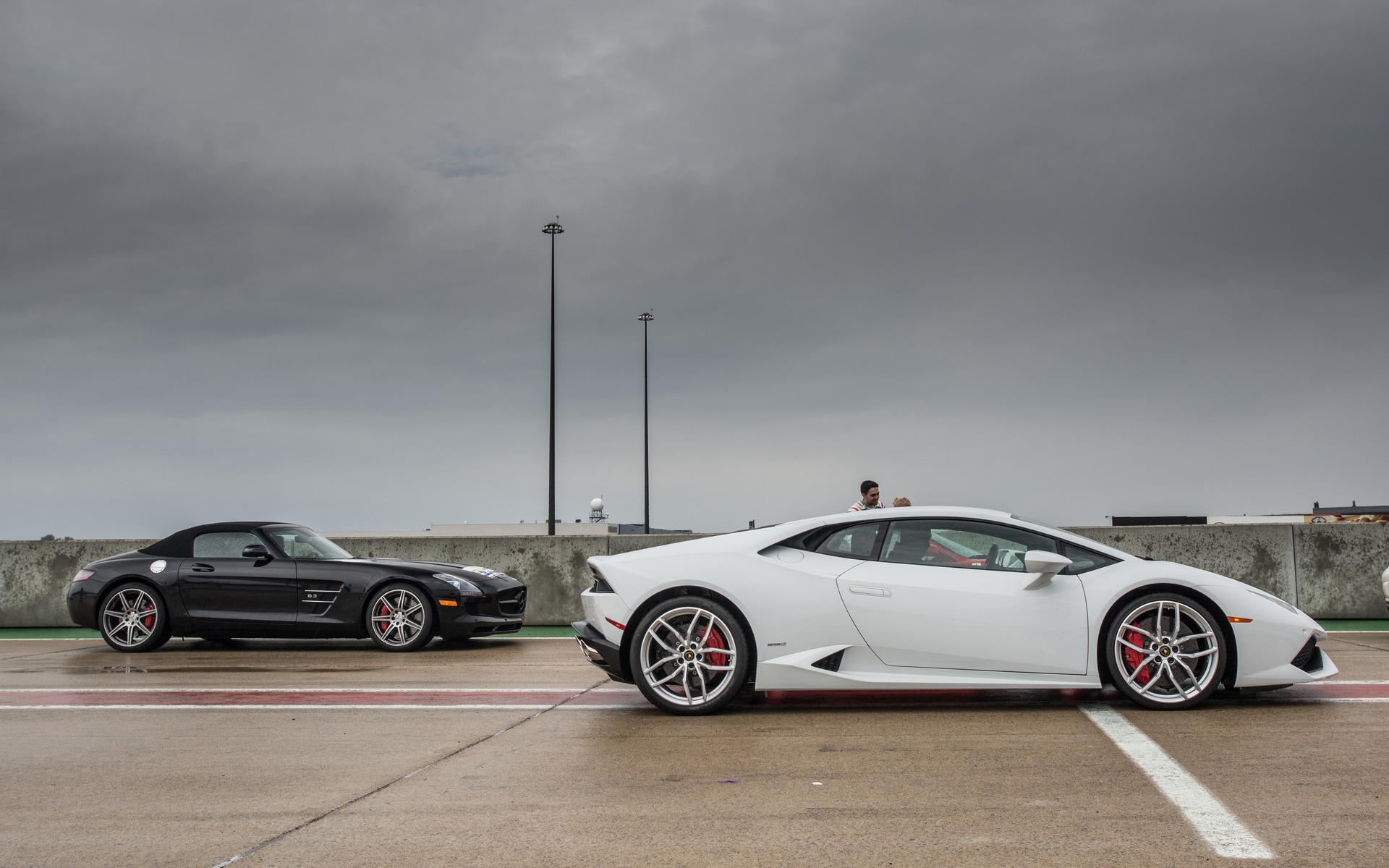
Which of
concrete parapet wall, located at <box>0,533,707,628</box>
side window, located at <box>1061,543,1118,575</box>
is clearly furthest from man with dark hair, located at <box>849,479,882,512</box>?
side window, located at <box>1061,543,1118,575</box>

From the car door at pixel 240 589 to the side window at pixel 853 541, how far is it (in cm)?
612

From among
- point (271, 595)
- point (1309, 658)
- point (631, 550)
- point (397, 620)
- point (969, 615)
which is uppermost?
point (631, 550)

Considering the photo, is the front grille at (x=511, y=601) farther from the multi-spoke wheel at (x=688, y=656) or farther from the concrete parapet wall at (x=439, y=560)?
the multi-spoke wheel at (x=688, y=656)

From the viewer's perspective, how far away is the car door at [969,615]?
627cm

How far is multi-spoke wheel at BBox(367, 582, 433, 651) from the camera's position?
413 inches

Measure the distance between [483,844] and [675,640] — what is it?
109 inches

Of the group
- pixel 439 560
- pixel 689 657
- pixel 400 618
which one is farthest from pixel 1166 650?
pixel 439 560

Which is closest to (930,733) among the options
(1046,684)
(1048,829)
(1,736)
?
(1046,684)

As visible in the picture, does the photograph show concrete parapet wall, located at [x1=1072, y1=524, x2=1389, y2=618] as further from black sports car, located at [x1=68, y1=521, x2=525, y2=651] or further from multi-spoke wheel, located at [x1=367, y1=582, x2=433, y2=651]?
multi-spoke wheel, located at [x1=367, y1=582, x2=433, y2=651]

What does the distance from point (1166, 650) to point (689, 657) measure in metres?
2.74

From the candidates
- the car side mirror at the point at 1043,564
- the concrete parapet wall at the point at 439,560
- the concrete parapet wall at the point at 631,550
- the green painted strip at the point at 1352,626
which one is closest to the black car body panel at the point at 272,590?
the concrete parapet wall at the point at 631,550

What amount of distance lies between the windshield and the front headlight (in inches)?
43.8

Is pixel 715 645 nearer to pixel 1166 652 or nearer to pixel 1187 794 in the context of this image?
pixel 1166 652

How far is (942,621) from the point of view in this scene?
6309mm
